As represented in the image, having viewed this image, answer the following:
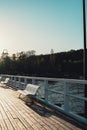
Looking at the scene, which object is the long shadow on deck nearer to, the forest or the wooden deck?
the wooden deck

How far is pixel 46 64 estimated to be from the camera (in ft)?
478

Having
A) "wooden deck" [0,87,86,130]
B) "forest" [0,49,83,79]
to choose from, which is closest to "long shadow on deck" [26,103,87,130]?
"wooden deck" [0,87,86,130]

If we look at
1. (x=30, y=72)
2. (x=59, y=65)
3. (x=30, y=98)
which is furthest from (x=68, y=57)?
(x=30, y=98)

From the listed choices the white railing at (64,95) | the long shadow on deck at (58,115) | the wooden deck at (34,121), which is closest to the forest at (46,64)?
the white railing at (64,95)

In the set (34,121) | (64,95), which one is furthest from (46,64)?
(34,121)

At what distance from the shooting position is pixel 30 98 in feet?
39.7

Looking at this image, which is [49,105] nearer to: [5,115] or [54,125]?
[5,115]

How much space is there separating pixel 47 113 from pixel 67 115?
0.77m

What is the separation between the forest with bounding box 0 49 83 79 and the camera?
5138 inches

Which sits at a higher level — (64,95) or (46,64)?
(46,64)

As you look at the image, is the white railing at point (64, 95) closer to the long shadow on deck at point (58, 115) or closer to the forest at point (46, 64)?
the long shadow on deck at point (58, 115)

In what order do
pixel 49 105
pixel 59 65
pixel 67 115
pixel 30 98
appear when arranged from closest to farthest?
1. pixel 67 115
2. pixel 49 105
3. pixel 30 98
4. pixel 59 65

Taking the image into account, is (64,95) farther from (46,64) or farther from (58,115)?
(46,64)

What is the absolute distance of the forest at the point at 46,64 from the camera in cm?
13050
